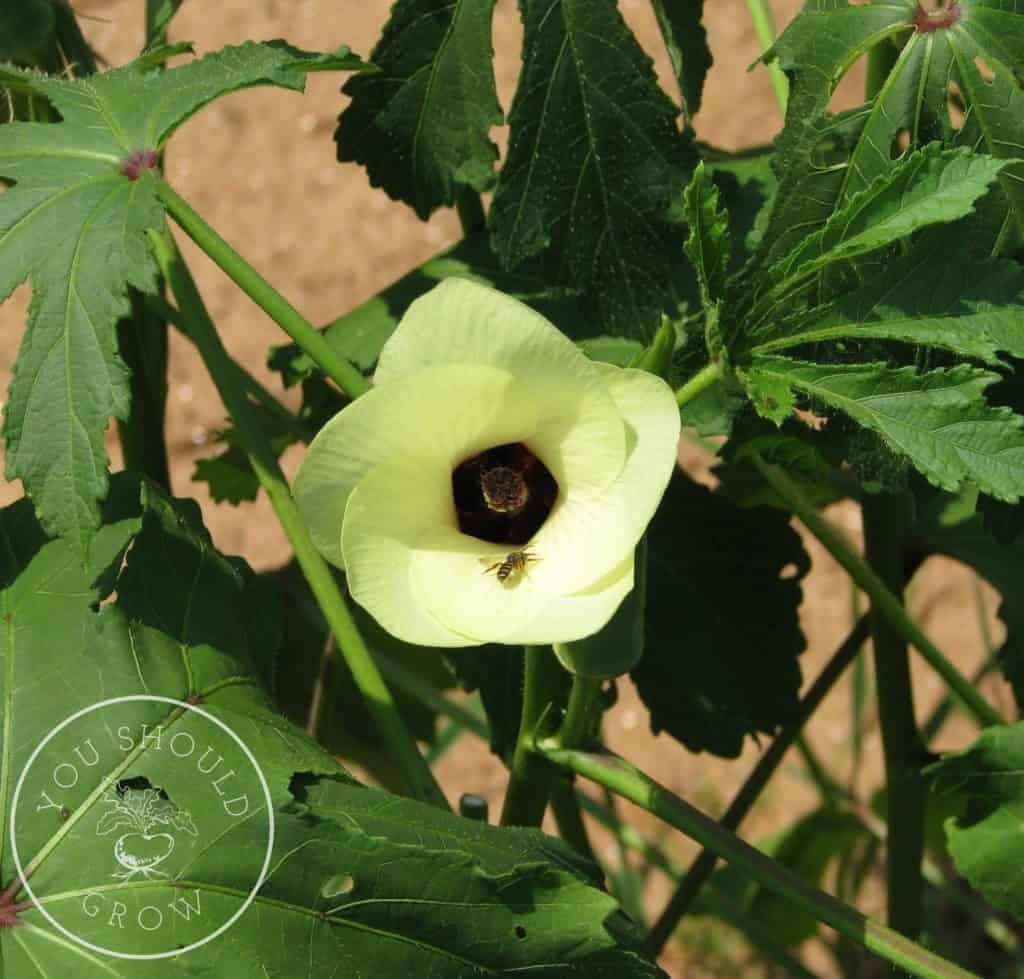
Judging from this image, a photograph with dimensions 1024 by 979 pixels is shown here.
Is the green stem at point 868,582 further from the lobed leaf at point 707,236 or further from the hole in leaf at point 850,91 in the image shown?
the hole in leaf at point 850,91

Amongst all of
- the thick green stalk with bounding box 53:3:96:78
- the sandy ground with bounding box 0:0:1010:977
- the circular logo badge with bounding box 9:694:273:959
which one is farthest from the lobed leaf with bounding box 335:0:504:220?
the sandy ground with bounding box 0:0:1010:977

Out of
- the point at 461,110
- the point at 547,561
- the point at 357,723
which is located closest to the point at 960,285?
the point at 547,561

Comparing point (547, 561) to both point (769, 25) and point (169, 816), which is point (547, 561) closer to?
point (169, 816)

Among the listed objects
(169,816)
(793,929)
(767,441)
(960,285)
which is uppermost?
(960,285)

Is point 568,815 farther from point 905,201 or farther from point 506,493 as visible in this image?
point 905,201

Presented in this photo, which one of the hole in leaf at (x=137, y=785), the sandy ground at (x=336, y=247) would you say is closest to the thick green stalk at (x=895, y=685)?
the hole in leaf at (x=137, y=785)
